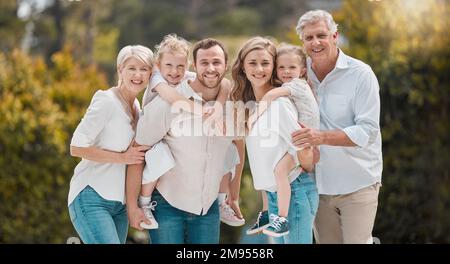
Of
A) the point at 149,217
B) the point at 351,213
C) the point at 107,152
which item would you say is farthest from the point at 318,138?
the point at 107,152

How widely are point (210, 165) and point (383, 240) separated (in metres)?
4.52

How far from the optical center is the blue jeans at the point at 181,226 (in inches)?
147

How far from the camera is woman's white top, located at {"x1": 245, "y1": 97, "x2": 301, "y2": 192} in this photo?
3.63 meters

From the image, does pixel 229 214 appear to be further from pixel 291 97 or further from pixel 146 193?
pixel 291 97

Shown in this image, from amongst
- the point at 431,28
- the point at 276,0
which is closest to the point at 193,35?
the point at 276,0

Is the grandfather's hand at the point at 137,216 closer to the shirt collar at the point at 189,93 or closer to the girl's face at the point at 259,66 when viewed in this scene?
the shirt collar at the point at 189,93

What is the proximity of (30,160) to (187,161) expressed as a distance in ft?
15.6

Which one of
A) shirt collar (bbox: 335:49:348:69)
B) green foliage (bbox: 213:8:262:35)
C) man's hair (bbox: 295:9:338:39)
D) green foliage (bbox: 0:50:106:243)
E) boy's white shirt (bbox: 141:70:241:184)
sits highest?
green foliage (bbox: 213:8:262:35)

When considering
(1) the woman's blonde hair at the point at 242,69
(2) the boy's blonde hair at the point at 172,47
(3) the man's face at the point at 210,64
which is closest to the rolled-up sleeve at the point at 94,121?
(2) the boy's blonde hair at the point at 172,47

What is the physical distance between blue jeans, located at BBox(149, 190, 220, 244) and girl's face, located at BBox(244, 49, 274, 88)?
0.67 m

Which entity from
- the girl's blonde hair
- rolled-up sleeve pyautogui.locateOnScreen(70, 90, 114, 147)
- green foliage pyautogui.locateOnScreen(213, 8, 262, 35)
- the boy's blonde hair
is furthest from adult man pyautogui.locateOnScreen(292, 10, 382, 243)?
green foliage pyautogui.locateOnScreen(213, 8, 262, 35)

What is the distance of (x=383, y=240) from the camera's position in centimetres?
786

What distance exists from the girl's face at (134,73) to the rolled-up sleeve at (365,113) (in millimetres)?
988

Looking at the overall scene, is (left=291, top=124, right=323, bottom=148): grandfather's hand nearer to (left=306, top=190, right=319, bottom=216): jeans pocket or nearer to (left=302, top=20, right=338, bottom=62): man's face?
(left=306, top=190, right=319, bottom=216): jeans pocket
